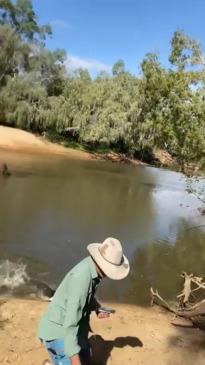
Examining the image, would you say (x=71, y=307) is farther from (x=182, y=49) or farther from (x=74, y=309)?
(x=182, y=49)

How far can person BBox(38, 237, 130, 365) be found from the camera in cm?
428

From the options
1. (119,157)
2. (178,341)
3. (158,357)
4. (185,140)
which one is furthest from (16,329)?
(119,157)

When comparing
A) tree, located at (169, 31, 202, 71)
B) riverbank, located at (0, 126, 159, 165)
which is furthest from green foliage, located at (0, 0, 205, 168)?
tree, located at (169, 31, 202, 71)

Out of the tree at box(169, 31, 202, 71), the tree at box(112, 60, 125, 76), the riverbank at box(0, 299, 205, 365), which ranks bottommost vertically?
the riverbank at box(0, 299, 205, 365)

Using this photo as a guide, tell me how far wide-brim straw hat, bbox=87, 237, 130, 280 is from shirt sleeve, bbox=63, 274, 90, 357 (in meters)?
0.21

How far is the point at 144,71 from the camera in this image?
17.0 meters

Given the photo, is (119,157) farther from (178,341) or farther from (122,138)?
(178,341)

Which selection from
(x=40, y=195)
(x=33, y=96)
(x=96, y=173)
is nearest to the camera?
(x=40, y=195)

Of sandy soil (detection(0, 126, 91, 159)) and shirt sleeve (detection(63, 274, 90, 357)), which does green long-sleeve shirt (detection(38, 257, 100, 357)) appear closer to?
shirt sleeve (detection(63, 274, 90, 357))

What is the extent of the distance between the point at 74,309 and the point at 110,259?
0.57 metres

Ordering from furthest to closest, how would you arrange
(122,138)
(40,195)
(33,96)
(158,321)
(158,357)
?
(122,138), (33,96), (40,195), (158,321), (158,357)

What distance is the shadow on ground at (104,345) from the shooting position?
6512 millimetres

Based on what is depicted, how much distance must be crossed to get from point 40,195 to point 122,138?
96.0 feet

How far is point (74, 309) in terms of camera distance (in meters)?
4.27
